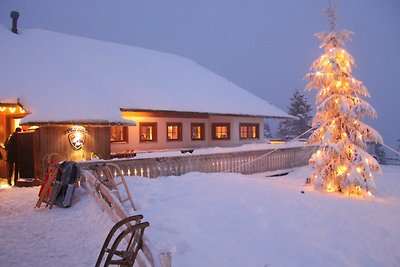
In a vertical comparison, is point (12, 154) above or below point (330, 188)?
above

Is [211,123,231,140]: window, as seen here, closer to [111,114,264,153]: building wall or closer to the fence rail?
Result: [111,114,264,153]: building wall

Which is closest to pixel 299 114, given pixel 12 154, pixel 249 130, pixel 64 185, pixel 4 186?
pixel 249 130

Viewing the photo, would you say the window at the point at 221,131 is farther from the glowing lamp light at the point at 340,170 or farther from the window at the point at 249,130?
the glowing lamp light at the point at 340,170

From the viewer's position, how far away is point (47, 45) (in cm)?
1930

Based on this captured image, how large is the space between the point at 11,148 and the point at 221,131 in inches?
555

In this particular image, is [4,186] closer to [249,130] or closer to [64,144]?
[64,144]

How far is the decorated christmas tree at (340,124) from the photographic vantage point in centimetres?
1148

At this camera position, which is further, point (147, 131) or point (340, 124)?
point (147, 131)

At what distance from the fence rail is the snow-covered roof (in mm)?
4145

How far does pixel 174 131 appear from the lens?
2077 centimetres

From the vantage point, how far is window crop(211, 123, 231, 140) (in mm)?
23016

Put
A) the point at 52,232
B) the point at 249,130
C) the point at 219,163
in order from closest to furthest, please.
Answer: the point at 52,232, the point at 219,163, the point at 249,130

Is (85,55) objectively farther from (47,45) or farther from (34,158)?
(34,158)

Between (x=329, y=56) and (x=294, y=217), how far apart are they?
6.62m
